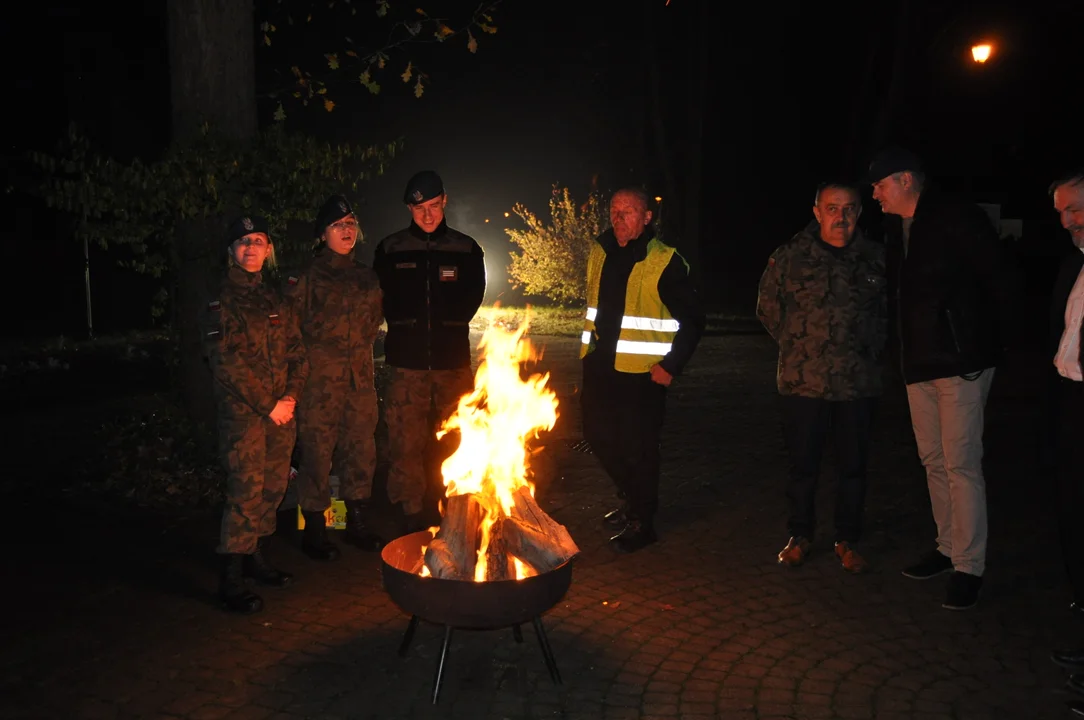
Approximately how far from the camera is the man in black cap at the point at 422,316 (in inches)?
267

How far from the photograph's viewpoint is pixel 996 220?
53.0 ft

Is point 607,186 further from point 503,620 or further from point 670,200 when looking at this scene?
point 503,620

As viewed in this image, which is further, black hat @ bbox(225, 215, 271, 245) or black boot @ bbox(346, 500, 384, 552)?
black boot @ bbox(346, 500, 384, 552)

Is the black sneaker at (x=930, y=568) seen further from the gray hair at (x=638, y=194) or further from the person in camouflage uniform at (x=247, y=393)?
the person in camouflage uniform at (x=247, y=393)

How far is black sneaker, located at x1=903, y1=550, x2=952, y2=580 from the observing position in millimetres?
6121

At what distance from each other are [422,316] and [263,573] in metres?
1.94

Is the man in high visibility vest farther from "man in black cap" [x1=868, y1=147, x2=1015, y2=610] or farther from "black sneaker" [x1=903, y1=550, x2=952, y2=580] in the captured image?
"black sneaker" [x1=903, y1=550, x2=952, y2=580]

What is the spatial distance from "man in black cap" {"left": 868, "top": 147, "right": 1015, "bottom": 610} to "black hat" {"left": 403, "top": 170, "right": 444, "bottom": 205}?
2775mm

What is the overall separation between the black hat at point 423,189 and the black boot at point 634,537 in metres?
2.58

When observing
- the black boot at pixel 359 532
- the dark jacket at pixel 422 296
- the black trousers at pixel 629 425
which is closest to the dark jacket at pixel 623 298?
the black trousers at pixel 629 425

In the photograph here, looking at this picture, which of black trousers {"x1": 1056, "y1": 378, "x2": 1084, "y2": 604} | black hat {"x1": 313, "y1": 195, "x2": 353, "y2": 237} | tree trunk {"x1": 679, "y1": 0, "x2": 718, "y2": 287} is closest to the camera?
black trousers {"x1": 1056, "y1": 378, "x2": 1084, "y2": 604}

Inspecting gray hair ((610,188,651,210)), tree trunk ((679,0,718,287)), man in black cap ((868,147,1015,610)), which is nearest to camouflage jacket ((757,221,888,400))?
man in black cap ((868,147,1015,610))

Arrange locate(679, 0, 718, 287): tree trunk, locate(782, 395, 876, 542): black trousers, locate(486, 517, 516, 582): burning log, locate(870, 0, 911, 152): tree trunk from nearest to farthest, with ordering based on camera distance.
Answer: locate(486, 517, 516, 582): burning log, locate(782, 395, 876, 542): black trousers, locate(870, 0, 911, 152): tree trunk, locate(679, 0, 718, 287): tree trunk

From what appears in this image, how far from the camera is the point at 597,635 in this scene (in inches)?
210
